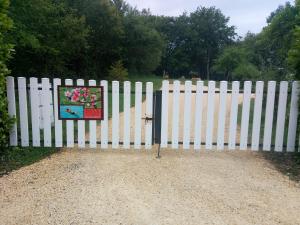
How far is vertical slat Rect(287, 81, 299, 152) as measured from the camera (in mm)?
6867

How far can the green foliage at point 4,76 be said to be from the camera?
6.20 m

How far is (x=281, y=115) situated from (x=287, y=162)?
39.0 inches

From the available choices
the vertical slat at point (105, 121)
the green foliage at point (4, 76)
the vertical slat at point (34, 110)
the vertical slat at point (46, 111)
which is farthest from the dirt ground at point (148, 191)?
the green foliage at point (4, 76)

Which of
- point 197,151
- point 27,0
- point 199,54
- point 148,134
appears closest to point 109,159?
point 148,134

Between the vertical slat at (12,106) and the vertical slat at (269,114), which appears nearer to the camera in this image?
the vertical slat at (269,114)

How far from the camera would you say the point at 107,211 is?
4398mm

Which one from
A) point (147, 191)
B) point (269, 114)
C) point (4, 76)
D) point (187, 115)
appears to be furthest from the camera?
point (187, 115)

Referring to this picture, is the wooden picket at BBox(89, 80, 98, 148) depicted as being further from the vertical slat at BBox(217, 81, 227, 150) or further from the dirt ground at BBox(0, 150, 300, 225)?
the vertical slat at BBox(217, 81, 227, 150)

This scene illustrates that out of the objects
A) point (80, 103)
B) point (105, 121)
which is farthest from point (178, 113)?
point (80, 103)

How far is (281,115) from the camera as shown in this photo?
7.01 m

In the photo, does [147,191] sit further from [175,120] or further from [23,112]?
[23,112]

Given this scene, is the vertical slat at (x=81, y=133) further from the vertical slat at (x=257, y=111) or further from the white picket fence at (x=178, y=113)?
the vertical slat at (x=257, y=111)

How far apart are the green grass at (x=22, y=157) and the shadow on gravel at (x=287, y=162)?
184 inches

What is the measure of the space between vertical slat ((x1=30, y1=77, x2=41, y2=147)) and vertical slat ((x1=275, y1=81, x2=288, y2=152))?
5.17m
